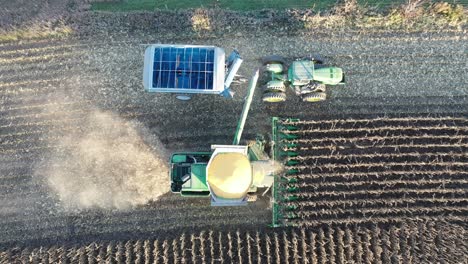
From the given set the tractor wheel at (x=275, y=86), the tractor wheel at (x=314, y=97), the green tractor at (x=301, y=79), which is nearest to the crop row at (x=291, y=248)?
the tractor wheel at (x=314, y=97)

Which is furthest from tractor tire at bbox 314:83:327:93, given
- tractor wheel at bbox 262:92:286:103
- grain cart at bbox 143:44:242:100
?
grain cart at bbox 143:44:242:100

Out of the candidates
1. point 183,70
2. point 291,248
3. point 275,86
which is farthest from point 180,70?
point 291,248

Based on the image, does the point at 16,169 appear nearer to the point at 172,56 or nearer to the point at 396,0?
the point at 172,56

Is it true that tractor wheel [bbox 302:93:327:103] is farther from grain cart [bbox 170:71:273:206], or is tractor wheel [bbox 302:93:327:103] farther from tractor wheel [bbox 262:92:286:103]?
grain cart [bbox 170:71:273:206]

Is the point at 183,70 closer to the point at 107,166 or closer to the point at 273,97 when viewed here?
the point at 273,97

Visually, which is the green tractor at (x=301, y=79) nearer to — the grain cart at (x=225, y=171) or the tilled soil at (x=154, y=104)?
the tilled soil at (x=154, y=104)

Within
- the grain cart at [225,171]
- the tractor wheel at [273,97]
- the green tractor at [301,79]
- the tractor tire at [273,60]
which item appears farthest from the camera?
the tractor tire at [273,60]
